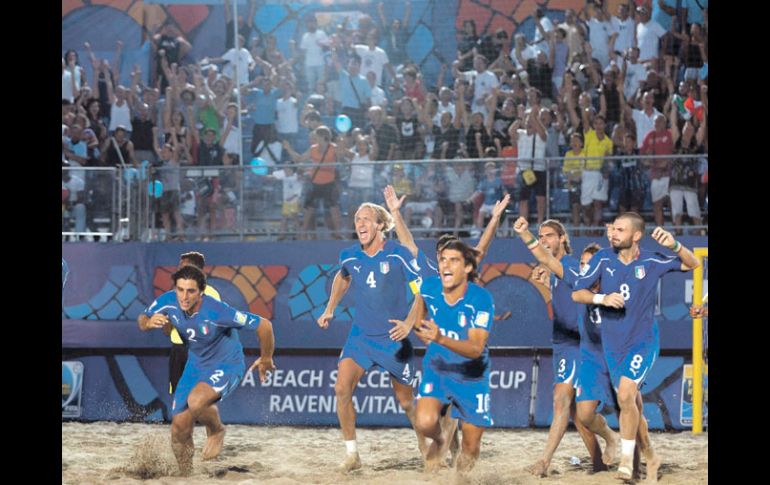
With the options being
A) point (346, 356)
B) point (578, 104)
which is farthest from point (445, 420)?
point (578, 104)

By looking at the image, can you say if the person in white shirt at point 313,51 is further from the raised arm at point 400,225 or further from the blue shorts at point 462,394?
the blue shorts at point 462,394

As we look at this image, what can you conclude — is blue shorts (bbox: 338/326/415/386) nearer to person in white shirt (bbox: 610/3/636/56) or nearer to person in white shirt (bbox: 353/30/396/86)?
person in white shirt (bbox: 353/30/396/86)

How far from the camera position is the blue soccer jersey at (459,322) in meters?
8.83

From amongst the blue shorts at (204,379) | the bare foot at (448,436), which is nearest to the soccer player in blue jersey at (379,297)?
the bare foot at (448,436)

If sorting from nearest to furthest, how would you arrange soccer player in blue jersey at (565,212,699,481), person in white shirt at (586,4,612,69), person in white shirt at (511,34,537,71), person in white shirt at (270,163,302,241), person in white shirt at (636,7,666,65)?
soccer player in blue jersey at (565,212,699,481) < person in white shirt at (270,163,302,241) < person in white shirt at (636,7,666,65) < person in white shirt at (586,4,612,69) < person in white shirt at (511,34,537,71)

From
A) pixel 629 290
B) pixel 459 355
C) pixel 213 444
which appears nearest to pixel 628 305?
pixel 629 290

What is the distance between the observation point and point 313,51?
1510 cm

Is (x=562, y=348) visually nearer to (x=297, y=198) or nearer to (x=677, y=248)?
(x=677, y=248)

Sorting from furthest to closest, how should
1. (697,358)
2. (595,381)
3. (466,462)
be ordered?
1. (697,358)
2. (595,381)
3. (466,462)

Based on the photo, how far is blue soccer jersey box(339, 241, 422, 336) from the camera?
10.6 meters

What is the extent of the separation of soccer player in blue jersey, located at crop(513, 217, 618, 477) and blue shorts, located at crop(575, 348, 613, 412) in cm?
22

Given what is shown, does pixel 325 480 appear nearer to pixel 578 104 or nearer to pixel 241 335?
pixel 241 335

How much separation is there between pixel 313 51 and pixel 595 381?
7.01m

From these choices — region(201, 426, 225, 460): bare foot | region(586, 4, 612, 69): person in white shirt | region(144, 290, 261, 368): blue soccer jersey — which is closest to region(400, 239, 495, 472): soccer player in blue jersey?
region(144, 290, 261, 368): blue soccer jersey
